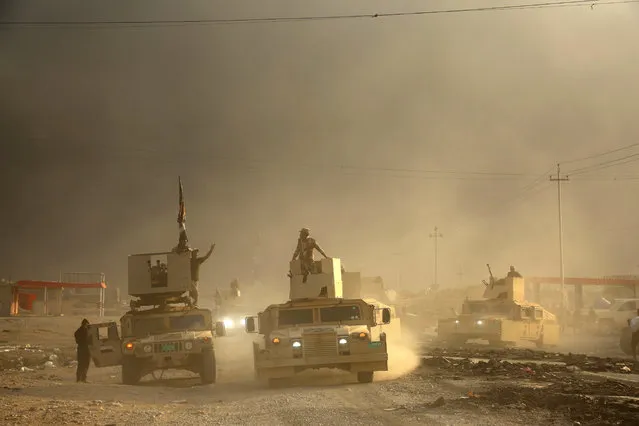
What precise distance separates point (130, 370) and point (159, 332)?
1.11 m

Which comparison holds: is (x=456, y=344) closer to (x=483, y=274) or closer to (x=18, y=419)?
(x=18, y=419)

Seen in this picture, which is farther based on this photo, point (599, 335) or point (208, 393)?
point (599, 335)

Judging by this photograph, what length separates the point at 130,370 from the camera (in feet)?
63.2

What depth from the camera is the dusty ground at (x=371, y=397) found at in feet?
38.3

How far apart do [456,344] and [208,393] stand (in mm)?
17655

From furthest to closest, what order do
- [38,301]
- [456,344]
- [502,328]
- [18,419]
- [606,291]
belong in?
[606,291] < [38,301] < [456,344] < [502,328] < [18,419]

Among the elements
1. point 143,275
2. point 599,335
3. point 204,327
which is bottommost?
point 599,335

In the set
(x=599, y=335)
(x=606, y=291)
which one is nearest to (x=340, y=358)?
(x=599, y=335)

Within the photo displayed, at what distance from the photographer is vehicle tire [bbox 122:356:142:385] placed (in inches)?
753

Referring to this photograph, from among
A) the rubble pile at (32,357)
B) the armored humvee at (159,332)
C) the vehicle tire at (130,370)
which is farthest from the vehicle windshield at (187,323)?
the rubble pile at (32,357)

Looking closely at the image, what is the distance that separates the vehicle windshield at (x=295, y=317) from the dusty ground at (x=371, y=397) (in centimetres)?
135

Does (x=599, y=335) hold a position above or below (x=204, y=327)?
below

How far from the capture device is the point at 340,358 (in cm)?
1675

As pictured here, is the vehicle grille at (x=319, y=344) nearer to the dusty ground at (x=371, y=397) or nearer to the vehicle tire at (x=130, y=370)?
the dusty ground at (x=371, y=397)
